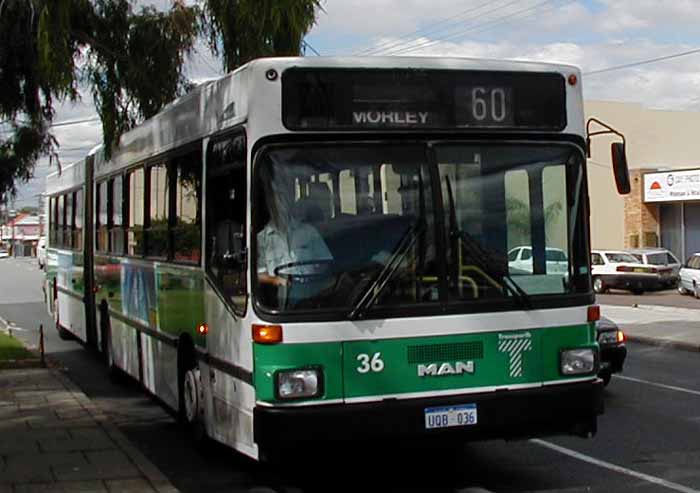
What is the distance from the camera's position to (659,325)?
73.6ft

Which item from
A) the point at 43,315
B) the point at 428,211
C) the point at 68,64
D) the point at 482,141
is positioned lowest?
the point at 43,315

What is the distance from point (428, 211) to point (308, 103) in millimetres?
1102

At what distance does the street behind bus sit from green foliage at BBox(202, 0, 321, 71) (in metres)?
3.34

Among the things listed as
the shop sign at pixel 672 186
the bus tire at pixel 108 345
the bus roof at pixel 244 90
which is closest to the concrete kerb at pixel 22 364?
the bus tire at pixel 108 345

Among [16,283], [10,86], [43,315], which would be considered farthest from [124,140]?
[16,283]

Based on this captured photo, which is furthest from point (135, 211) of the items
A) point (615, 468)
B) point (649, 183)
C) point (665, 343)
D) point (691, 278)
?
point (649, 183)

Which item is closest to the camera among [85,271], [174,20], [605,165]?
[174,20]

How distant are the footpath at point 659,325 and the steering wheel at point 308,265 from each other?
13.0m

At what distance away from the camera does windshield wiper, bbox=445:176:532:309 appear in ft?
23.5

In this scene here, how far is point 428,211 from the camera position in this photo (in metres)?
7.14

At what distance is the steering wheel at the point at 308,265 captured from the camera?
22.7ft

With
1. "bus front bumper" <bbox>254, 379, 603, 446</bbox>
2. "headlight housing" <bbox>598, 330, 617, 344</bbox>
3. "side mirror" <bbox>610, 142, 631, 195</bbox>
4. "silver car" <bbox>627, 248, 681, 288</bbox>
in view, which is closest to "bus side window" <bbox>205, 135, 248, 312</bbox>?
"bus front bumper" <bbox>254, 379, 603, 446</bbox>

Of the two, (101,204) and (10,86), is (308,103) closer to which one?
(10,86)

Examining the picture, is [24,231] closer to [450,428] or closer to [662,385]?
[662,385]
